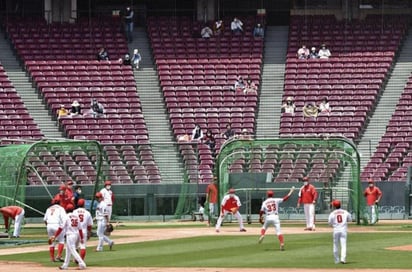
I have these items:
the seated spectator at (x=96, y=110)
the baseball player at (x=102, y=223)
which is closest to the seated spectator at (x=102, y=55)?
the seated spectator at (x=96, y=110)

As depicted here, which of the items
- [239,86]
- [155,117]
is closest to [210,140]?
[155,117]

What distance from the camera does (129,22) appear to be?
6894 cm

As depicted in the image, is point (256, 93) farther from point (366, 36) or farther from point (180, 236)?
point (180, 236)

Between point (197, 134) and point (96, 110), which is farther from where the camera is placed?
point (96, 110)

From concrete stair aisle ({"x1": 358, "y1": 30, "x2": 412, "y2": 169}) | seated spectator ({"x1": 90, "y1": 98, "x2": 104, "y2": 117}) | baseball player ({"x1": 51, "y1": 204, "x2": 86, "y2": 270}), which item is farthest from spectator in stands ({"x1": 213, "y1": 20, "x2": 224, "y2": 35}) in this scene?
baseball player ({"x1": 51, "y1": 204, "x2": 86, "y2": 270})

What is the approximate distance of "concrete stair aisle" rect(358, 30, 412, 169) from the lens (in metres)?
61.0

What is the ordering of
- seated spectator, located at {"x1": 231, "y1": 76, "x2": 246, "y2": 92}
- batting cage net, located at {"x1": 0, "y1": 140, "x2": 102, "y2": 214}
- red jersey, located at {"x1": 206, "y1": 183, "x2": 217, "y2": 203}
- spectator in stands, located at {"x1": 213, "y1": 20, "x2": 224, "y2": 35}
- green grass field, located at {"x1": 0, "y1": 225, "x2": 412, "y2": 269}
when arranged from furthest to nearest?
spectator in stands, located at {"x1": 213, "y1": 20, "x2": 224, "y2": 35}
seated spectator, located at {"x1": 231, "y1": 76, "x2": 246, "y2": 92}
red jersey, located at {"x1": 206, "y1": 183, "x2": 217, "y2": 203}
batting cage net, located at {"x1": 0, "y1": 140, "x2": 102, "y2": 214}
green grass field, located at {"x1": 0, "y1": 225, "x2": 412, "y2": 269}

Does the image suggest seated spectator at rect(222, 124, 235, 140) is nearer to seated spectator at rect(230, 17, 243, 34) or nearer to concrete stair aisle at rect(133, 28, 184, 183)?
concrete stair aisle at rect(133, 28, 184, 183)

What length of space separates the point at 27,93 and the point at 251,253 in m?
31.7

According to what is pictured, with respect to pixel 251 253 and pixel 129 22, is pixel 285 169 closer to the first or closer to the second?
pixel 251 253

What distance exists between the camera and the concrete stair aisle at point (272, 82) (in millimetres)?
63219

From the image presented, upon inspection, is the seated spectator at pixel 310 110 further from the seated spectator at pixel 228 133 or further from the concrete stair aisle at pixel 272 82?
the seated spectator at pixel 228 133

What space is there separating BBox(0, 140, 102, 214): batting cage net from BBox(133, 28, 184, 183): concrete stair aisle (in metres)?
3.40

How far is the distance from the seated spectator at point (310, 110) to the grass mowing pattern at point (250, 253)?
67.2ft
